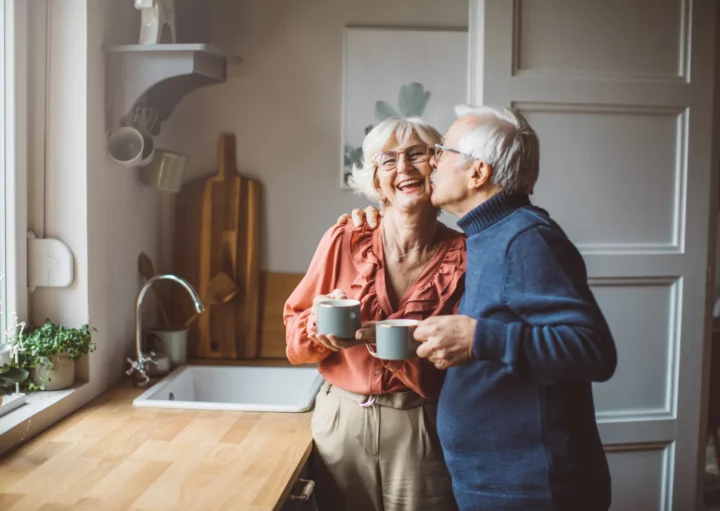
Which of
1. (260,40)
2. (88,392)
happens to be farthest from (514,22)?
(88,392)

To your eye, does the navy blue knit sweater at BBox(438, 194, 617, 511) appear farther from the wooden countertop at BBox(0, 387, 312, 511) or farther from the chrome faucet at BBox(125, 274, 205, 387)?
the chrome faucet at BBox(125, 274, 205, 387)

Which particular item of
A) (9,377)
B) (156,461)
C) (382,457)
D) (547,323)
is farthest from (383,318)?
(9,377)

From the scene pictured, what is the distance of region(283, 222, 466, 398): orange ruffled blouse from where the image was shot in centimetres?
145

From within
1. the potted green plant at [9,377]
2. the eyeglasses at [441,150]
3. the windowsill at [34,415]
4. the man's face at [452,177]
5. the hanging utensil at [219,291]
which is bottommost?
the windowsill at [34,415]

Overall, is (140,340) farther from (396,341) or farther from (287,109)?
(396,341)

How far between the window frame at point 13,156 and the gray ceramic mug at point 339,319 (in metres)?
0.83

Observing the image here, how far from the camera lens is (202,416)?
1.73 meters

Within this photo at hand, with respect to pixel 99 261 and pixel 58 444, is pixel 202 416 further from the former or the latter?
pixel 99 261

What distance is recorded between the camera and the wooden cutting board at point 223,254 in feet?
7.66

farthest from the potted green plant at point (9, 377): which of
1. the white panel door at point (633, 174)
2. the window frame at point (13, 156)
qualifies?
the white panel door at point (633, 174)

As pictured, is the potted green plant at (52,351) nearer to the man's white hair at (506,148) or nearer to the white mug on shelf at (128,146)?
the white mug on shelf at (128,146)

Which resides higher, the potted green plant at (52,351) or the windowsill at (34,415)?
the potted green plant at (52,351)

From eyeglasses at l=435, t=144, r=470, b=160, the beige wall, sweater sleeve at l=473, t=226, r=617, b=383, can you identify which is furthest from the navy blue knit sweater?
the beige wall

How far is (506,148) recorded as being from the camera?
4.05ft
